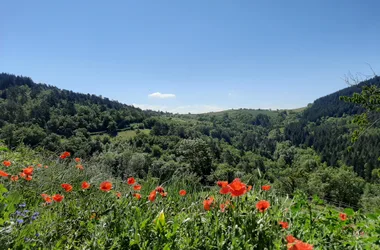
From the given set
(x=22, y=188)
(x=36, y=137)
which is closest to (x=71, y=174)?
(x=22, y=188)

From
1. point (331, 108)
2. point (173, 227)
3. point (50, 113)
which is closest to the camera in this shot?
point (173, 227)

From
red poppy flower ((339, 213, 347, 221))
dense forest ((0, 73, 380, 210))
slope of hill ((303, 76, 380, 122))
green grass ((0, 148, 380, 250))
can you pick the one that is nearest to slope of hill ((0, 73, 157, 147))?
dense forest ((0, 73, 380, 210))

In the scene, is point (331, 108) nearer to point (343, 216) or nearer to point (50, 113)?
point (50, 113)

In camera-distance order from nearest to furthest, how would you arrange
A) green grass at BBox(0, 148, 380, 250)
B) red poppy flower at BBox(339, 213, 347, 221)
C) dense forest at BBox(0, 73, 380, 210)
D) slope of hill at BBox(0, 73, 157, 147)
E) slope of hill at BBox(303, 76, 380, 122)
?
green grass at BBox(0, 148, 380, 250)
red poppy flower at BBox(339, 213, 347, 221)
dense forest at BBox(0, 73, 380, 210)
slope of hill at BBox(0, 73, 157, 147)
slope of hill at BBox(303, 76, 380, 122)

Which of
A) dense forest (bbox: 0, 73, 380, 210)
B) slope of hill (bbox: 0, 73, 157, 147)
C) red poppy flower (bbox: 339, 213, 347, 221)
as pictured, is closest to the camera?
red poppy flower (bbox: 339, 213, 347, 221)

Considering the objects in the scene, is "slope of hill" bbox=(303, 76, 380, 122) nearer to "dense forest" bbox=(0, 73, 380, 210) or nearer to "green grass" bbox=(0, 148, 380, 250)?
"dense forest" bbox=(0, 73, 380, 210)

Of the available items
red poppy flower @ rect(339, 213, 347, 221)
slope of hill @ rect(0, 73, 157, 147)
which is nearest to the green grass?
red poppy flower @ rect(339, 213, 347, 221)

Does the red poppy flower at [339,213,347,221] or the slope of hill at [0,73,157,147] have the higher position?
the slope of hill at [0,73,157,147]

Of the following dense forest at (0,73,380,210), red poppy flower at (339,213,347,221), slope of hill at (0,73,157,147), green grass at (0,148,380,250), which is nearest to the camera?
green grass at (0,148,380,250)

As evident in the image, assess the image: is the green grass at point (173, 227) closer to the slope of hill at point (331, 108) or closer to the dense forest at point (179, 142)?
the dense forest at point (179, 142)

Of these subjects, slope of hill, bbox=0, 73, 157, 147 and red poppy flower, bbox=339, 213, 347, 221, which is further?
slope of hill, bbox=0, 73, 157, 147

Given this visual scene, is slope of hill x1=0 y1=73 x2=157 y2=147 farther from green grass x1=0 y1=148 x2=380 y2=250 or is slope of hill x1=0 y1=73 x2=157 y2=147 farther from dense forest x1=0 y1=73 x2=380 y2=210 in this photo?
green grass x1=0 y1=148 x2=380 y2=250

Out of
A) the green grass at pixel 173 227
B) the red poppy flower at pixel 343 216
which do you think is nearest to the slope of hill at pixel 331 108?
the red poppy flower at pixel 343 216

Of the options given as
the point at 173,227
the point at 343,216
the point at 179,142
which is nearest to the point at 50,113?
the point at 179,142
